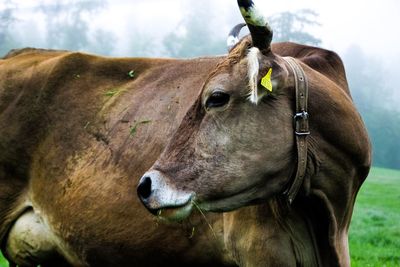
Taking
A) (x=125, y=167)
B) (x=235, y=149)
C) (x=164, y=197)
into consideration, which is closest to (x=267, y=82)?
(x=235, y=149)

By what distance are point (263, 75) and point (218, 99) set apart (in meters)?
0.35

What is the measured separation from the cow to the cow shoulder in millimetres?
15

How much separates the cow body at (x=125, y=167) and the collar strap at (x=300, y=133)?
135 mm

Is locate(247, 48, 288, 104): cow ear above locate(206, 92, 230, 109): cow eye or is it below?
above

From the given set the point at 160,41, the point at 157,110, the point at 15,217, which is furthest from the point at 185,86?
the point at 160,41

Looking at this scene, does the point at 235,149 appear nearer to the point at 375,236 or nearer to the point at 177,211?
the point at 177,211

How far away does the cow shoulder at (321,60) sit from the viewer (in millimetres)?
5652

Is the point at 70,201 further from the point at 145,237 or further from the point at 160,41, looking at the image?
the point at 160,41

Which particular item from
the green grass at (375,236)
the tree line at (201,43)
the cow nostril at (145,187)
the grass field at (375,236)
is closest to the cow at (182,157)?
the cow nostril at (145,187)

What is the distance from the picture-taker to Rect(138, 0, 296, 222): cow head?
183 inches

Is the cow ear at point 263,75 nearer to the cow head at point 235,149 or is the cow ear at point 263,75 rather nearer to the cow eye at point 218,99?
the cow head at point 235,149

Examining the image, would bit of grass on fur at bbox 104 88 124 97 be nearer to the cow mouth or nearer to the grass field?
the cow mouth

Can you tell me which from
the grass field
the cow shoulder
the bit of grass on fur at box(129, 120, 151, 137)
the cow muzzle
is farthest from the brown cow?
the grass field

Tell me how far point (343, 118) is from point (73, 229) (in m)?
2.74
